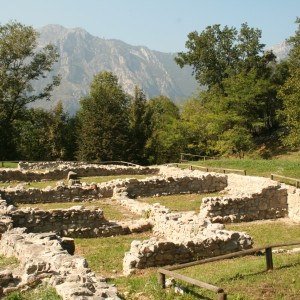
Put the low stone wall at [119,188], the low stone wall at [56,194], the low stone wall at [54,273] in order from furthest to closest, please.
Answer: the low stone wall at [119,188] → the low stone wall at [56,194] → the low stone wall at [54,273]

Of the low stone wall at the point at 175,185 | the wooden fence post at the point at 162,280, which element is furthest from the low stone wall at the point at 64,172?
the wooden fence post at the point at 162,280

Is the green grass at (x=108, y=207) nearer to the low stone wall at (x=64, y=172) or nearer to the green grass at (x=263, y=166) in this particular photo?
the low stone wall at (x=64, y=172)

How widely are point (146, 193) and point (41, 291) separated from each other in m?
19.2

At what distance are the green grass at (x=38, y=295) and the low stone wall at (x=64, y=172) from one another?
1000 inches

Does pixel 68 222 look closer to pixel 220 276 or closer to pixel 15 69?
pixel 220 276

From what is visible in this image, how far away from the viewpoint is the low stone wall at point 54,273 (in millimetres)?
8227

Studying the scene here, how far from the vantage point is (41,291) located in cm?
858

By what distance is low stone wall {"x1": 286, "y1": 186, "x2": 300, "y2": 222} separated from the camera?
865 inches

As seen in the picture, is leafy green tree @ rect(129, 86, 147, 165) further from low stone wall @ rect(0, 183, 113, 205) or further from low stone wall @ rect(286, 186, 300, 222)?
low stone wall @ rect(286, 186, 300, 222)

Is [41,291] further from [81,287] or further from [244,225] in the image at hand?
[244,225]

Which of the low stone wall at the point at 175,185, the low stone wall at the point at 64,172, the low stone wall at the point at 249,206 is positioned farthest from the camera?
the low stone wall at the point at 64,172

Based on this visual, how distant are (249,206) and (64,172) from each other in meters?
18.0

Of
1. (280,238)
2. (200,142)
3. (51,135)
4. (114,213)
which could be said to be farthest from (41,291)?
(51,135)

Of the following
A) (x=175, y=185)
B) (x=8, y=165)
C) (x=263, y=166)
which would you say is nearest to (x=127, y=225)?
(x=175, y=185)
